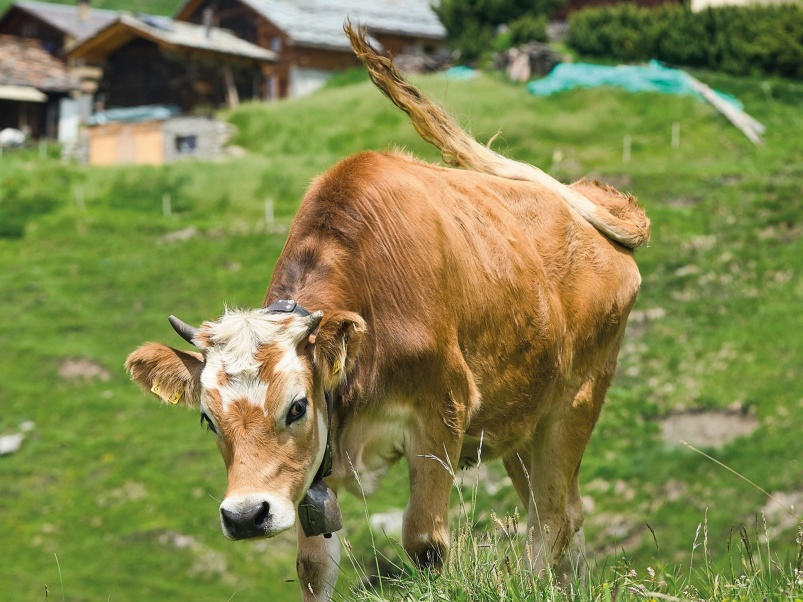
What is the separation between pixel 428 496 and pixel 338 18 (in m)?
51.3

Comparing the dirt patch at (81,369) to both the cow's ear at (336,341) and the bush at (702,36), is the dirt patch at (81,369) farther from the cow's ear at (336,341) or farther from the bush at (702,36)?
the bush at (702,36)

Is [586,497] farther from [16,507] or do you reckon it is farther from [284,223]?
[284,223]

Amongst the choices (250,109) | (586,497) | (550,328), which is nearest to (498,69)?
(250,109)

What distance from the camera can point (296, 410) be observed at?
527 centimetres

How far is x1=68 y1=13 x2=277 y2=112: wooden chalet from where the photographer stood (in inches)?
1911

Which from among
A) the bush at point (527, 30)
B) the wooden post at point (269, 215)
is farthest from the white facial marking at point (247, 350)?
the bush at point (527, 30)

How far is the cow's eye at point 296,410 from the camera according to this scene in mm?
5240

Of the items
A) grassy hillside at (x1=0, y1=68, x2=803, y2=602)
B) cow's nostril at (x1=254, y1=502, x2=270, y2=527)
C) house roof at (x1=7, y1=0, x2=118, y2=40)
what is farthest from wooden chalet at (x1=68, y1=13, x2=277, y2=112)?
cow's nostril at (x1=254, y1=502, x2=270, y2=527)

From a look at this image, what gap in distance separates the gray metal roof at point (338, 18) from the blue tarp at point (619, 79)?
12.5 metres

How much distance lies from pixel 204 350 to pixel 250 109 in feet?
126

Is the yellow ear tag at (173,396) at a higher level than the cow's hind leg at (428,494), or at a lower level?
higher

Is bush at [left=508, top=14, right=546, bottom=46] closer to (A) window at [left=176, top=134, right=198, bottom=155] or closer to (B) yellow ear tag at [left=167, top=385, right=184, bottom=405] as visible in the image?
(A) window at [left=176, top=134, right=198, bottom=155]

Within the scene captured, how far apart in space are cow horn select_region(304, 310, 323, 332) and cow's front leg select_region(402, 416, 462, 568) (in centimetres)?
98

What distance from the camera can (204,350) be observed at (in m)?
5.34
